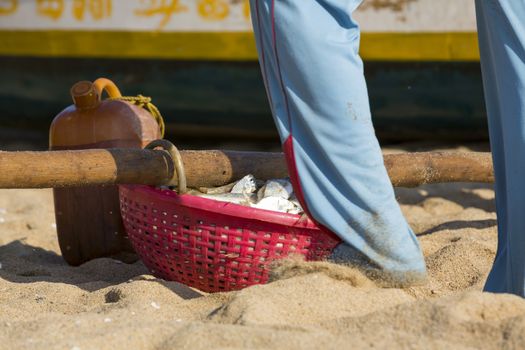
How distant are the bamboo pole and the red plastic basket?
0.25 ft

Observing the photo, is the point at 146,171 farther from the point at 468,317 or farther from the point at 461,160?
the point at 461,160

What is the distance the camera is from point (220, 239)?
213 centimetres

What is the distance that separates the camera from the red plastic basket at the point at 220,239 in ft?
6.92

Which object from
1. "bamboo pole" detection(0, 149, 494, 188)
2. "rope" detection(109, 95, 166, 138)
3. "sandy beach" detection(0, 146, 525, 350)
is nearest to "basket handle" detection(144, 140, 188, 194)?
"bamboo pole" detection(0, 149, 494, 188)

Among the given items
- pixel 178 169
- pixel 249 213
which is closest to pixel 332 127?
pixel 249 213

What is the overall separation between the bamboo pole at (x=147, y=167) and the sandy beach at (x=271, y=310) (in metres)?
0.25

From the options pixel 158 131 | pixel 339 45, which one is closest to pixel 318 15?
pixel 339 45

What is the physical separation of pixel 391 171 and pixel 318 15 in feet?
2.92

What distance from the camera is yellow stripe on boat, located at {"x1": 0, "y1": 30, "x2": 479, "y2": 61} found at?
4.34 m

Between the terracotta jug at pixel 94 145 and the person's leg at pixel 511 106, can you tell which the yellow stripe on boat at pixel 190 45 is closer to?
the terracotta jug at pixel 94 145

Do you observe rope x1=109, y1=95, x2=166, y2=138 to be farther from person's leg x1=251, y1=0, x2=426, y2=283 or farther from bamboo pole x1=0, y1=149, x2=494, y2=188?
person's leg x1=251, y1=0, x2=426, y2=283

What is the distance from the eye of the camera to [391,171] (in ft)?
8.64

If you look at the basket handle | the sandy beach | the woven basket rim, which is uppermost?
the basket handle

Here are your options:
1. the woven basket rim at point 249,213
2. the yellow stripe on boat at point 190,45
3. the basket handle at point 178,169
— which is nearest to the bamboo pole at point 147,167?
the basket handle at point 178,169
